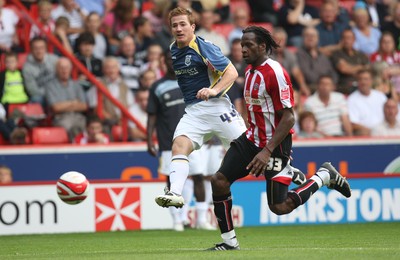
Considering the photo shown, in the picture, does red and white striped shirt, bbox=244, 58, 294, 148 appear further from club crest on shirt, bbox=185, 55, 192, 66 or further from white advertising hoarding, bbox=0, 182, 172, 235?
white advertising hoarding, bbox=0, 182, 172, 235

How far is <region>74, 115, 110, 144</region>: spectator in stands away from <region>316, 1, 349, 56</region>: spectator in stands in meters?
5.15

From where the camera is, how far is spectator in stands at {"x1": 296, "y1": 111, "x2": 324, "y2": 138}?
17.4 metres

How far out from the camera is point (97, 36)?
17.9 metres

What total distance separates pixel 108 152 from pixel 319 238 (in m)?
5.64

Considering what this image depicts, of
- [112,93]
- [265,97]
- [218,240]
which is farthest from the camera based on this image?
[112,93]

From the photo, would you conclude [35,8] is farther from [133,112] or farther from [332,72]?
[332,72]

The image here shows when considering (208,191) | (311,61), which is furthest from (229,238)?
(311,61)

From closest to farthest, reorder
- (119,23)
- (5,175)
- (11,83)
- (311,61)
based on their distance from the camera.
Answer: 1. (5,175)
2. (11,83)
3. (119,23)
4. (311,61)

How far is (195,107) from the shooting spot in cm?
1070

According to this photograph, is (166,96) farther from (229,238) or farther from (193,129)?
(229,238)

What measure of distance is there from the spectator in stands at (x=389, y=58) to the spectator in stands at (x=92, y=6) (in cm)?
531

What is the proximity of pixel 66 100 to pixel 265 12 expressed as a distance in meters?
4.95

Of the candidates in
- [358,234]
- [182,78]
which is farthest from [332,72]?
[182,78]

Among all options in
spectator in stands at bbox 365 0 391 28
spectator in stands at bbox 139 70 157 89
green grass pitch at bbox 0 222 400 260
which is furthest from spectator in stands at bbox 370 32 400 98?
green grass pitch at bbox 0 222 400 260
